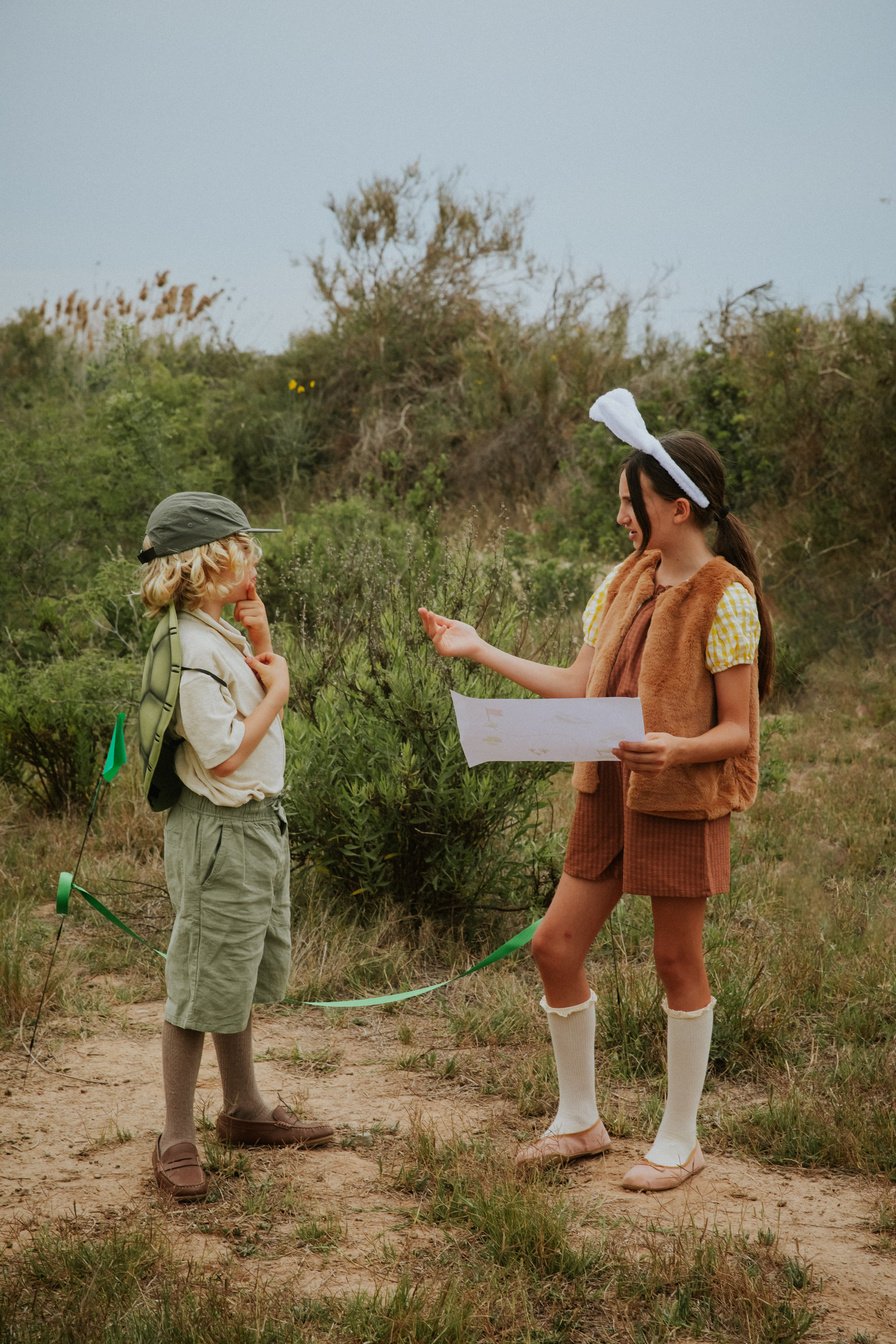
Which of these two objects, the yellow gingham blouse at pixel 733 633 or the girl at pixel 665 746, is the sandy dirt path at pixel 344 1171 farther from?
the yellow gingham blouse at pixel 733 633

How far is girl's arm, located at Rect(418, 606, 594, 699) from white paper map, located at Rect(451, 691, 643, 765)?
0.30 meters

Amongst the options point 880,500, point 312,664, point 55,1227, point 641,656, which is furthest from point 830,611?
point 55,1227

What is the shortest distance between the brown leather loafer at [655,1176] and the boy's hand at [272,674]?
1.45 meters

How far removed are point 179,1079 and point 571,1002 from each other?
99 centimetres

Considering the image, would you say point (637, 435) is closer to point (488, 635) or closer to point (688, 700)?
point (688, 700)

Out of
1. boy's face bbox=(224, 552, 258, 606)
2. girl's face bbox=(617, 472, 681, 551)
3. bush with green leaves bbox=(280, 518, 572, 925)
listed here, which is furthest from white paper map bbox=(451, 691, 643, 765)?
bush with green leaves bbox=(280, 518, 572, 925)

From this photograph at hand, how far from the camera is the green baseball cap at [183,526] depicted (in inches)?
125

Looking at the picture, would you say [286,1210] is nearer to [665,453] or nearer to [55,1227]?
[55,1227]

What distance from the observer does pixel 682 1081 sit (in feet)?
10.7

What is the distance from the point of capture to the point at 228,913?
314 cm

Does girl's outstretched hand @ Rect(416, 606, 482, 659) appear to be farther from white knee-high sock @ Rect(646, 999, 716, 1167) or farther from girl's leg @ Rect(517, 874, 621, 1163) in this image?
white knee-high sock @ Rect(646, 999, 716, 1167)

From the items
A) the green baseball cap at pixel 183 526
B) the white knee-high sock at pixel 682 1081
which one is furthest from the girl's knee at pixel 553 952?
the green baseball cap at pixel 183 526

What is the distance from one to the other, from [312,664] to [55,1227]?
2.77m

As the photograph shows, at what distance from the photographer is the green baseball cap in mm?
3166
